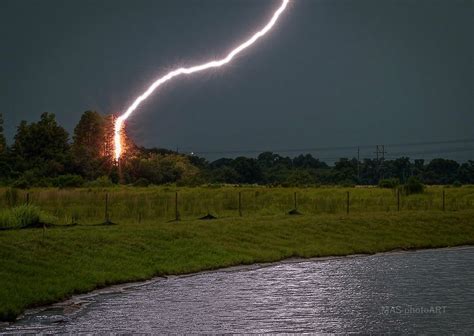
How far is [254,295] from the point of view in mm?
18938

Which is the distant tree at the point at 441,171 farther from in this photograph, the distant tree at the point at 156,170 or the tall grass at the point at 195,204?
the tall grass at the point at 195,204

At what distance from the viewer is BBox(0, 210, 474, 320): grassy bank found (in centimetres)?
1927

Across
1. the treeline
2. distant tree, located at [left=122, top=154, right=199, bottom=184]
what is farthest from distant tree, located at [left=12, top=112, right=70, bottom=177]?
distant tree, located at [left=122, top=154, right=199, bottom=184]

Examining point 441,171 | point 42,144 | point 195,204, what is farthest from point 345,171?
point 195,204

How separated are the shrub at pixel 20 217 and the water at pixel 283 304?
8.32m

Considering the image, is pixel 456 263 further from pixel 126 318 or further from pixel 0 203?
pixel 0 203

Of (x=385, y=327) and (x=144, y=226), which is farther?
(x=144, y=226)

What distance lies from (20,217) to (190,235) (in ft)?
21.1

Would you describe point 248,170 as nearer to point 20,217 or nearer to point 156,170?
point 156,170

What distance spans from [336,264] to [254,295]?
805 centimetres

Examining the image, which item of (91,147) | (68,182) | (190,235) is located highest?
(91,147)

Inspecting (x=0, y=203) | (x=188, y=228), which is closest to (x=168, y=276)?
(x=188, y=228)

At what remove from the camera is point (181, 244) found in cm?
2638

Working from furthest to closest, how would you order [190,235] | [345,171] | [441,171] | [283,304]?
[441,171]
[345,171]
[190,235]
[283,304]
